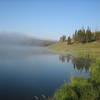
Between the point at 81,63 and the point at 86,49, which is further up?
the point at 86,49

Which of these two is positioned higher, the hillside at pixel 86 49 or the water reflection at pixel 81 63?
the hillside at pixel 86 49

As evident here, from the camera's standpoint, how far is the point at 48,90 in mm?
13875

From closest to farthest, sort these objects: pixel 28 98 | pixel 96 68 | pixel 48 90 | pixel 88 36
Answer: pixel 28 98 → pixel 96 68 → pixel 48 90 → pixel 88 36

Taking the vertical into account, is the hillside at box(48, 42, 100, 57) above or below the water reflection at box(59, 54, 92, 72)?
above

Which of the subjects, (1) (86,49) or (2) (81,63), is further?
(1) (86,49)

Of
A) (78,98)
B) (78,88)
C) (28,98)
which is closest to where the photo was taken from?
(78,98)

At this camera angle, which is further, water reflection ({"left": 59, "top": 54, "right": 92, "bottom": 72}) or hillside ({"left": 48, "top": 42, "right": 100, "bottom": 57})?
hillside ({"left": 48, "top": 42, "right": 100, "bottom": 57})

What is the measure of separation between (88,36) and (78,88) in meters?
88.2

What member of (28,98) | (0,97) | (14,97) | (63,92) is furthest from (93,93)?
(0,97)

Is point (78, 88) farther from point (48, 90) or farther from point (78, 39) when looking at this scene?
point (78, 39)

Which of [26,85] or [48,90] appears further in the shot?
[26,85]

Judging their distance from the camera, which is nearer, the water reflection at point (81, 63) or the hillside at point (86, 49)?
the water reflection at point (81, 63)

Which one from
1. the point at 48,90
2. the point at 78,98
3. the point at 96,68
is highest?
the point at 96,68

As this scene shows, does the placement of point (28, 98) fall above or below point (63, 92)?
below
